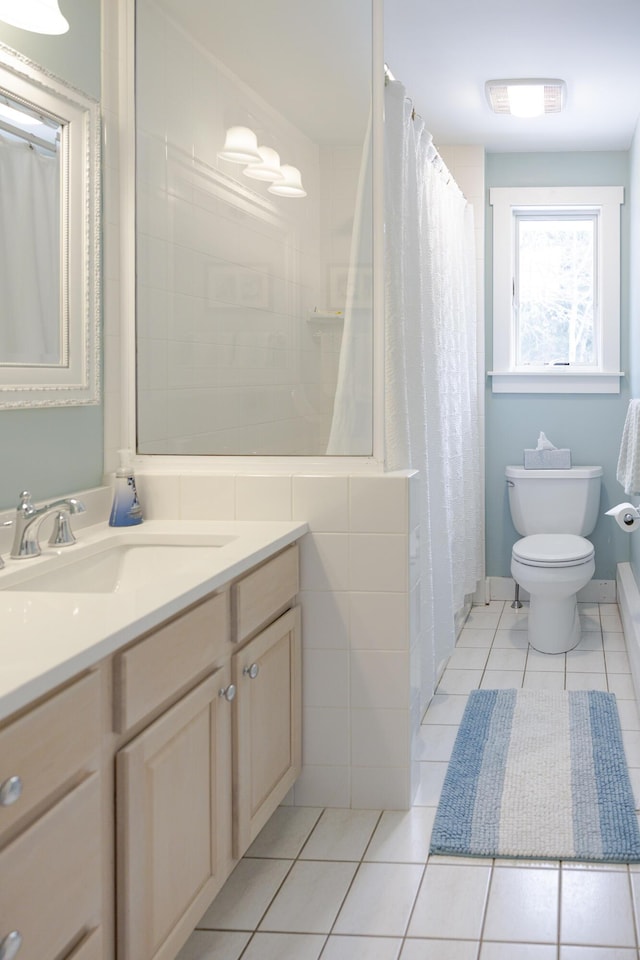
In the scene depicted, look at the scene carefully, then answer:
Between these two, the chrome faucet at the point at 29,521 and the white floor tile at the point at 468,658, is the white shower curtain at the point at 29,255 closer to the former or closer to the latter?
the chrome faucet at the point at 29,521

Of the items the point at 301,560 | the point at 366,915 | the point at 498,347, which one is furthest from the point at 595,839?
the point at 498,347

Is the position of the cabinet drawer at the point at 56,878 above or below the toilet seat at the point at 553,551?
below

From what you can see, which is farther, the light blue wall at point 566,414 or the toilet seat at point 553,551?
the light blue wall at point 566,414

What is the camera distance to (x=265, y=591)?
88.1 inches

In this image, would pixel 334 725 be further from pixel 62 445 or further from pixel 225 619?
pixel 62 445

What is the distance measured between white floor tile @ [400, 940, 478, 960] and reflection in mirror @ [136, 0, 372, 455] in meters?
1.23

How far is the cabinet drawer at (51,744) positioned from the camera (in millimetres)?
1180

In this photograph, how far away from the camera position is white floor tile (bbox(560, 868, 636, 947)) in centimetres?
201

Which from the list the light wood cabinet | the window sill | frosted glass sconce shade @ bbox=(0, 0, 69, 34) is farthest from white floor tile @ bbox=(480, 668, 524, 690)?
frosted glass sconce shade @ bbox=(0, 0, 69, 34)

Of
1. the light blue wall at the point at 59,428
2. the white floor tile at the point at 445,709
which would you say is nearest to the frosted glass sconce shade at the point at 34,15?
the light blue wall at the point at 59,428

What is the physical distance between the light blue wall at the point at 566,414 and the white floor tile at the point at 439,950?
3.24 m

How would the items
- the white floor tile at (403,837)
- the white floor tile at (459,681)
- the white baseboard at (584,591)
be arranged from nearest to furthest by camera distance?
the white floor tile at (403,837) → the white floor tile at (459,681) → the white baseboard at (584,591)

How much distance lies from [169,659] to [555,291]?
3.91 metres

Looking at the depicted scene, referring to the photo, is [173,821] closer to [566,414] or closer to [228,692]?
[228,692]
